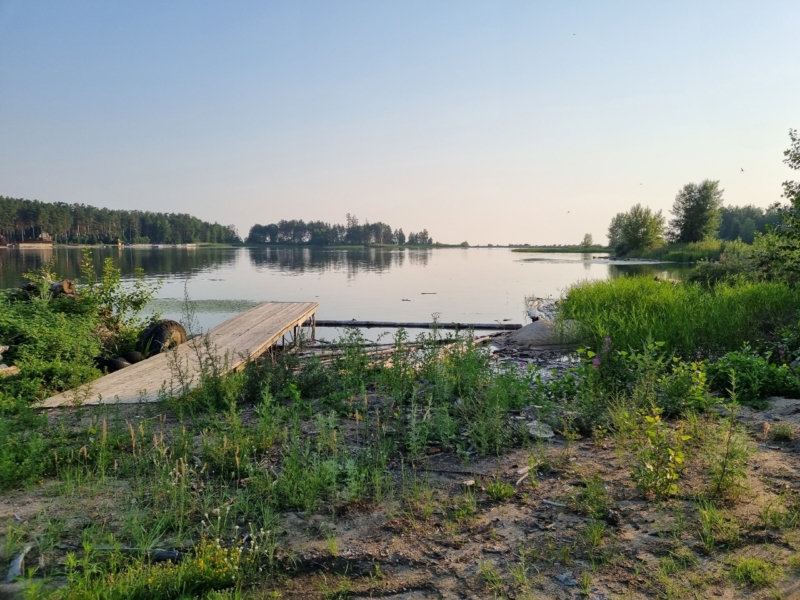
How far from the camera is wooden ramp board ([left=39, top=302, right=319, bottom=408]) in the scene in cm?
637

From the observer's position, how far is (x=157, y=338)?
9.87 meters

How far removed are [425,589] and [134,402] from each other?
477 cm

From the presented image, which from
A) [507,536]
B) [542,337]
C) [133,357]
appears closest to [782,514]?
[507,536]

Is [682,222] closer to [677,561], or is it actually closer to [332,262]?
[332,262]

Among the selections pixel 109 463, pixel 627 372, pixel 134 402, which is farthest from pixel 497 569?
pixel 134 402

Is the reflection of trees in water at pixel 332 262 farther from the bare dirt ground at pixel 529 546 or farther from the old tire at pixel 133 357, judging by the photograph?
the bare dirt ground at pixel 529 546

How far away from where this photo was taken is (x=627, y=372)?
6.16m

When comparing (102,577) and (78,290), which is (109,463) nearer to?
(102,577)

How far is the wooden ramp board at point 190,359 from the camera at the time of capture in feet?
20.9

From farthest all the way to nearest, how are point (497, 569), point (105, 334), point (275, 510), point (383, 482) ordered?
point (105, 334)
point (383, 482)
point (275, 510)
point (497, 569)

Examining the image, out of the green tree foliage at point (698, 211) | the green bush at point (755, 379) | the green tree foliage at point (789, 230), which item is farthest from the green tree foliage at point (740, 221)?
the green bush at point (755, 379)

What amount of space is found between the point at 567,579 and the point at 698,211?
72.0m

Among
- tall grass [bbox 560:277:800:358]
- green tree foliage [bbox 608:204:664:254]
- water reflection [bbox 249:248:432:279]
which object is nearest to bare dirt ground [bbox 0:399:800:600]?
tall grass [bbox 560:277:800:358]

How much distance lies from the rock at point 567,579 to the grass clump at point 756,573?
2.77 feet
